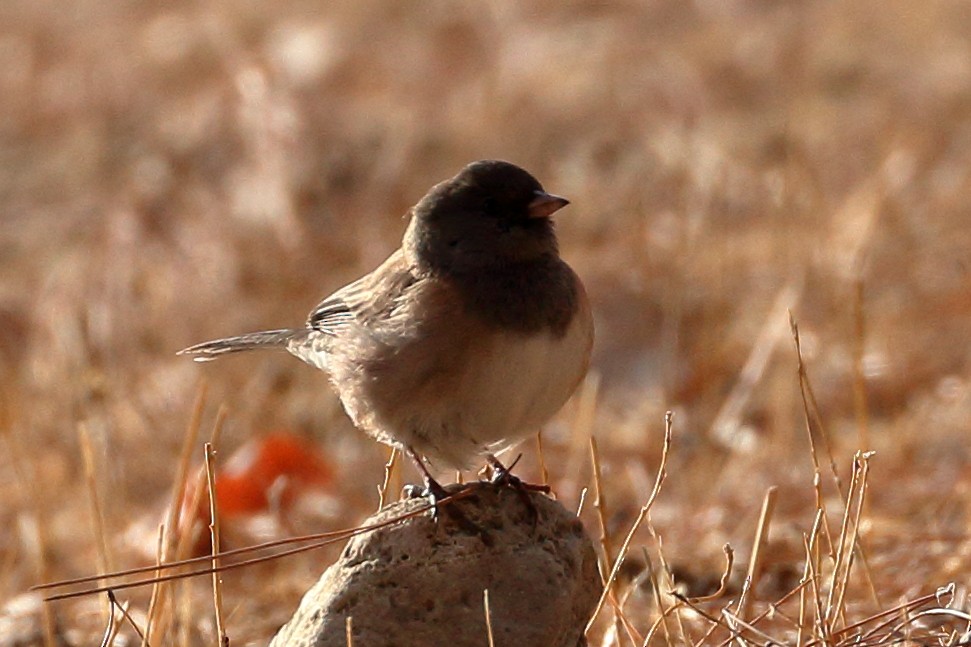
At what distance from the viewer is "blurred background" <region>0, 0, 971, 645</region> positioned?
5.86 meters

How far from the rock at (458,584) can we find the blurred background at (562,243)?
735mm

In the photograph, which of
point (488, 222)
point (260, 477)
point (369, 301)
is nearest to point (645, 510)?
point (488, 222)

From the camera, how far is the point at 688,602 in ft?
10.6

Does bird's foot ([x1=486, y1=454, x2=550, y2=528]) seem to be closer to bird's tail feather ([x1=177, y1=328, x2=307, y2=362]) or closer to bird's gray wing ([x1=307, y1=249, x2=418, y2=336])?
bird's gray wing ([x1=307, y1=249, x2=418, y2=336])

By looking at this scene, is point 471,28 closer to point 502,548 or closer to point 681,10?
point 681,10

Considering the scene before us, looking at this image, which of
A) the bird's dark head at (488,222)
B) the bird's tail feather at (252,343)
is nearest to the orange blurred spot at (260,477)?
the bird's tail feather at (252,343)

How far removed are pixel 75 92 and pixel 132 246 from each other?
5268mm

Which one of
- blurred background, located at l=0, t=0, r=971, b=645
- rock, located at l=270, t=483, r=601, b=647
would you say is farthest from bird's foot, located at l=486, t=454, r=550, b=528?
blurred background, located at l=0, t=0, r=971, b=645

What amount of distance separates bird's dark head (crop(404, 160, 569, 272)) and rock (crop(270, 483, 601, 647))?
2.24 ft

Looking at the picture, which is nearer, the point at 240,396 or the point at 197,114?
the point at 240,396

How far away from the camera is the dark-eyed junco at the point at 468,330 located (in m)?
3.78

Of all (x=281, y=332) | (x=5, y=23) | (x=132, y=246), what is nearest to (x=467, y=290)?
(x=281, y=332)

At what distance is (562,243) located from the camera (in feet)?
29.1

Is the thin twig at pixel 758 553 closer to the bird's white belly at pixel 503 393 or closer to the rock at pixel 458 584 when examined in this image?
the rock at pixel 458 584
